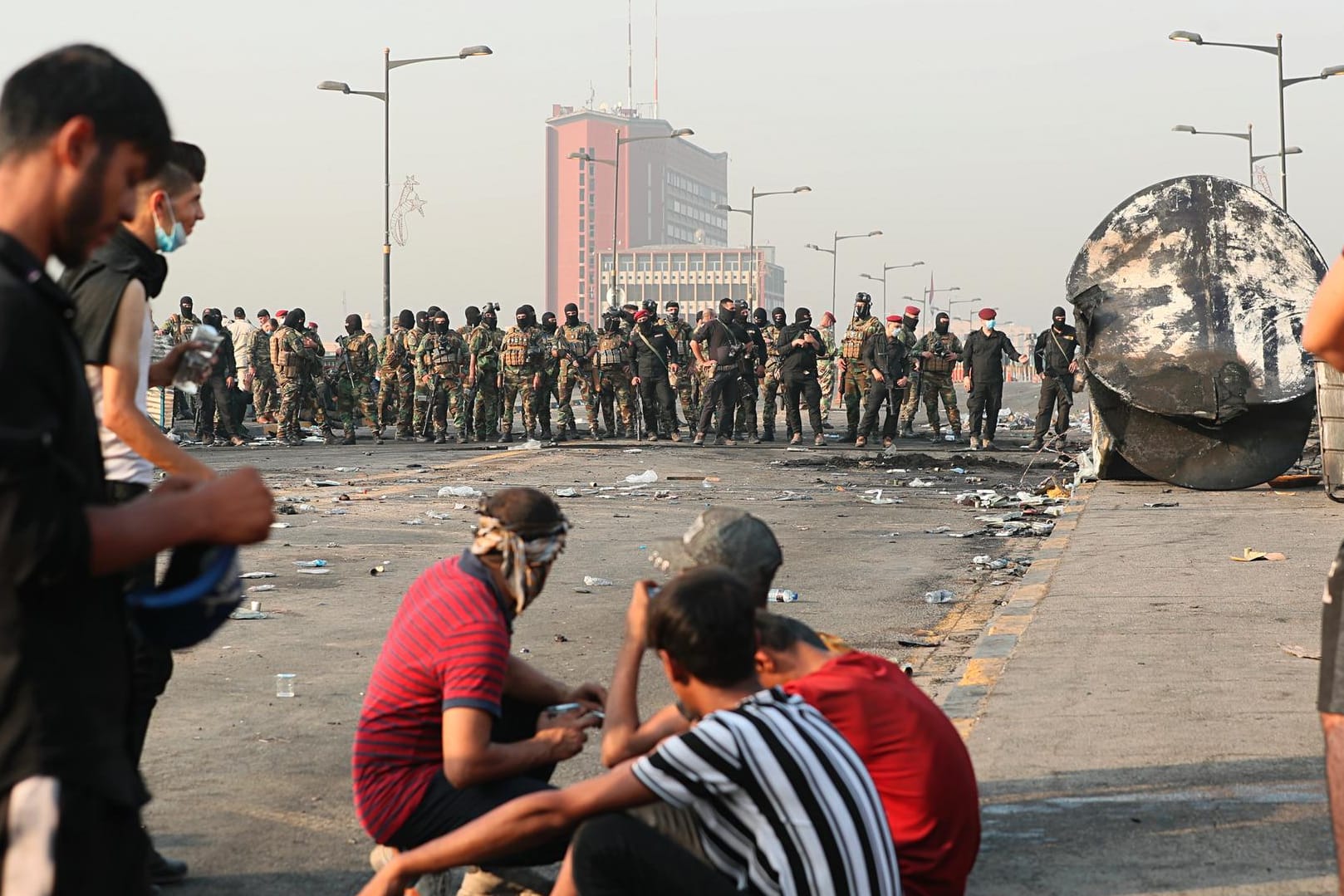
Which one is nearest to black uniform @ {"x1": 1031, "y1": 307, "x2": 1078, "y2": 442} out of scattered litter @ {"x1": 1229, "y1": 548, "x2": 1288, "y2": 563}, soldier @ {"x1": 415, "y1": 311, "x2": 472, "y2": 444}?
soldier @ {"x1": 415, "y1": 311, "x2": 472, "y2": 444}

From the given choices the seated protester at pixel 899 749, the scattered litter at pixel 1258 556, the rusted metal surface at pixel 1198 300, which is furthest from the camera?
the rusted metal surface at pixel 1198 300

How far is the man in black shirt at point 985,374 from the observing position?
79.2ft

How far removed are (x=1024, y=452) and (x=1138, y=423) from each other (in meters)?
9.11

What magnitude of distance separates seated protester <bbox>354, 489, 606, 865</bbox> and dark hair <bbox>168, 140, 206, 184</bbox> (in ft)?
3.76

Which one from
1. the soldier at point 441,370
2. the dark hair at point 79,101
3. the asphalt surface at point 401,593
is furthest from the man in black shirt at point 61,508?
the soldier at point 441,370

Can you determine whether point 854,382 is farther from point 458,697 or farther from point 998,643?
point 458,697

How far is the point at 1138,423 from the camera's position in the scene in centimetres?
1434

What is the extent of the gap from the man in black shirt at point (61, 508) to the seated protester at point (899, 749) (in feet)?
5.62

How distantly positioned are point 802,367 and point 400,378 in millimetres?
6531

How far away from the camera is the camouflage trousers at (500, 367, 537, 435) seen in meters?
24.9

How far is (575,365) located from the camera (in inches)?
1006

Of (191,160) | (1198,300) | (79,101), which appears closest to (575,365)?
(1198,300)

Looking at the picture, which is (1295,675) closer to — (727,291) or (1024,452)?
(1024,452)

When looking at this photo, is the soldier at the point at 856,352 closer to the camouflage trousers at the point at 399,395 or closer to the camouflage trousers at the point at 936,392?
the camouflage trousers at the point at 936,392
